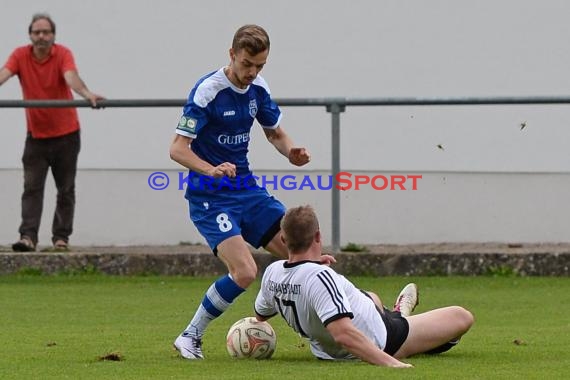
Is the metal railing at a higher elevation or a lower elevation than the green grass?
higher

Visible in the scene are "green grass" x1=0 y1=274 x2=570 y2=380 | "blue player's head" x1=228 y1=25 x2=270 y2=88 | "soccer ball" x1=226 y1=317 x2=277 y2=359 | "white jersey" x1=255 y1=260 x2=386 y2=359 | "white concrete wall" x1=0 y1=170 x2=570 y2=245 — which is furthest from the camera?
"white concrete wall" x1=0 y1=170 x2=570 y2=245

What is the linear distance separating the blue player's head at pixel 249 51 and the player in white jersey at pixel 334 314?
109 cm

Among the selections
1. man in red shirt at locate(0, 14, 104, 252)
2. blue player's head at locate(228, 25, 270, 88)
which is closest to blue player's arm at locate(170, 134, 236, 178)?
blue player's head at locate(228, 25, 270, 88)

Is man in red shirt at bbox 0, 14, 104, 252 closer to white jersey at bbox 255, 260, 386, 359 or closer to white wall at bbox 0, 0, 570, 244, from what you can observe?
white wall at bbox 0, 0, 570, 244

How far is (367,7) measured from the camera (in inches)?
551

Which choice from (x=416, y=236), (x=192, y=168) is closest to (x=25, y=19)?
(x=416, y=236)

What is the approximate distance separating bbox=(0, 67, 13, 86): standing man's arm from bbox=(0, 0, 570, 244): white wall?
1065mm

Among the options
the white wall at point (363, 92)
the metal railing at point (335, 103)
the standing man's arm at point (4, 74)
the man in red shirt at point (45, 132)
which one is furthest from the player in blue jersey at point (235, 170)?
the white wall at point (363, 92)

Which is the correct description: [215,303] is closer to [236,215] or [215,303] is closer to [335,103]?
[236,215]

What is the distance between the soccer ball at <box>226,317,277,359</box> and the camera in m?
8.22

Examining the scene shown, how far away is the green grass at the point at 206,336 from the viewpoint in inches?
295

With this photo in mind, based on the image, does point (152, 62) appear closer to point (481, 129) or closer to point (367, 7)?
point (367, 7)

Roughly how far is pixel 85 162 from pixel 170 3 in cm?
167

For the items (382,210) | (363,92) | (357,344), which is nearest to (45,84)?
(363,92)
